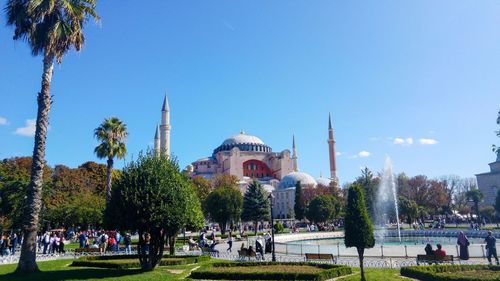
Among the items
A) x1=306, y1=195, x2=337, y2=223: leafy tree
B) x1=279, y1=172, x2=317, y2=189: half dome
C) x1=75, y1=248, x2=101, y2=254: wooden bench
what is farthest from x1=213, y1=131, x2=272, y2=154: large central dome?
x1=75, y1=248, x2=101, y2=254: wooden bench

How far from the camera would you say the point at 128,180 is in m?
13.4

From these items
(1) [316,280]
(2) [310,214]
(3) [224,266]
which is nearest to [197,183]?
(2) [310,214]

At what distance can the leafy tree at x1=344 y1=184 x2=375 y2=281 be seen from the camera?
11289mm

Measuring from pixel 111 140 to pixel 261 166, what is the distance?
65.3m

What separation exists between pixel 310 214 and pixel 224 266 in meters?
33.4

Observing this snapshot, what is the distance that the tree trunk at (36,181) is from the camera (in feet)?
41.6

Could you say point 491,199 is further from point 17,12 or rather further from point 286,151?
point 17,12

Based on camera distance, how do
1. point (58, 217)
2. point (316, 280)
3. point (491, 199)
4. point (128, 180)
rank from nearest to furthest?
point (316, 280), point (128, 180), point (58, 217), point (491, 199)

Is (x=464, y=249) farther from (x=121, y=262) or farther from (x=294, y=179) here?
(x=294, y=179)

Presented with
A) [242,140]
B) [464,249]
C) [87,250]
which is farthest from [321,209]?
Result: [242,140]

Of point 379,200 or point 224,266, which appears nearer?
point 224,266

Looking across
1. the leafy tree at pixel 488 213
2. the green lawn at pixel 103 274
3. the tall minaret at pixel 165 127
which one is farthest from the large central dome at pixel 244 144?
the green lawn at pixel 103 274

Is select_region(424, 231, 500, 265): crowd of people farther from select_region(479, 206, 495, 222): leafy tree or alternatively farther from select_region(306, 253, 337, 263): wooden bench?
select_region(479, 206, 495, 222): leafy tree

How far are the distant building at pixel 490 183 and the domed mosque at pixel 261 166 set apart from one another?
84.3 ft
